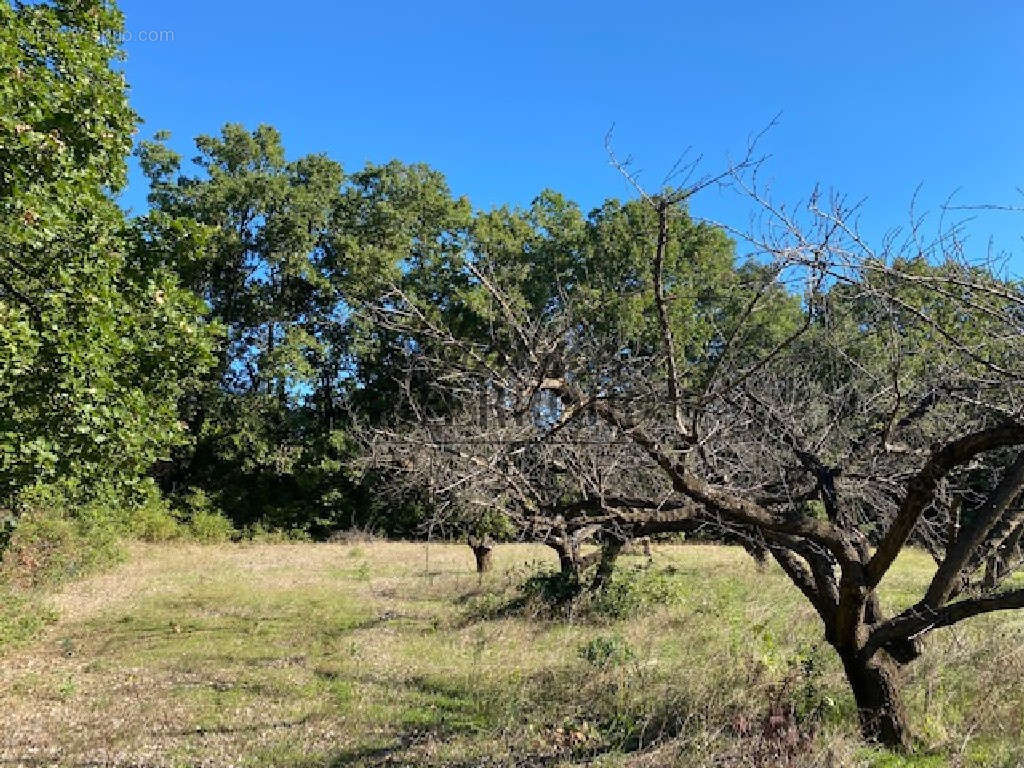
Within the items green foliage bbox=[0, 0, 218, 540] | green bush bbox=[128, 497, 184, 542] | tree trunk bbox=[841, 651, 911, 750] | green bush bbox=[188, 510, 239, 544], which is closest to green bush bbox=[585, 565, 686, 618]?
tree trunk bbox=[841, 651, 911, 750]

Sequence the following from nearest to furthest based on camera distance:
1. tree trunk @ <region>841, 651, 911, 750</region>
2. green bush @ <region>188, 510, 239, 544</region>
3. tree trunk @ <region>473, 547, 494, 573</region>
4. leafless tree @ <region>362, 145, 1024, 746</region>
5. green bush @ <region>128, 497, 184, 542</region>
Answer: leafless tree @ <region>362, 145, 1024, 746</region>
tree trunk @ <region>841, 651, 911, 750</region>
tree trunk @ <region>473, 547, 494, 573</region>
green bush @ <region>128, 497, 184, 542</region>
green bush @ <region>188, 510, 239, 544</region>

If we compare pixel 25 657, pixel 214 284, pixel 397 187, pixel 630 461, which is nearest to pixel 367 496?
pixel 214 284

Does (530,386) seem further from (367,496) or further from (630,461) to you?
(367,496)

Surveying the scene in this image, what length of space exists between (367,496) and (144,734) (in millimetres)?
23370

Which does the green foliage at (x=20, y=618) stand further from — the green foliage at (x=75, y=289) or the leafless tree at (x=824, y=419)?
the leafless tree at (x=824, y=419)

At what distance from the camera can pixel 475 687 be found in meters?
6.66

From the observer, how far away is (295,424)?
2778cm

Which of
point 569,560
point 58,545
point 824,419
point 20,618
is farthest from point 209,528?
point 824,419

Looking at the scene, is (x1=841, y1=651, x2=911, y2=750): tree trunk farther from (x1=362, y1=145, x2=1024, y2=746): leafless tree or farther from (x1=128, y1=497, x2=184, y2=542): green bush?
(x1=128, y1=497, x2=184, y2=542): green bush

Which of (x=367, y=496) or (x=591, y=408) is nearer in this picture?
(x=591, y=408)

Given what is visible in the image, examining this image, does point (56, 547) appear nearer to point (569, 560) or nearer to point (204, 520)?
point (204, 520)

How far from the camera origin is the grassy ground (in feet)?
15.4

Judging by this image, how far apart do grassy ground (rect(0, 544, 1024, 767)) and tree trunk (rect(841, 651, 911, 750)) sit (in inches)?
7.0

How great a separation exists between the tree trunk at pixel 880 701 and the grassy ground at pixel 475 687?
0.58ft
